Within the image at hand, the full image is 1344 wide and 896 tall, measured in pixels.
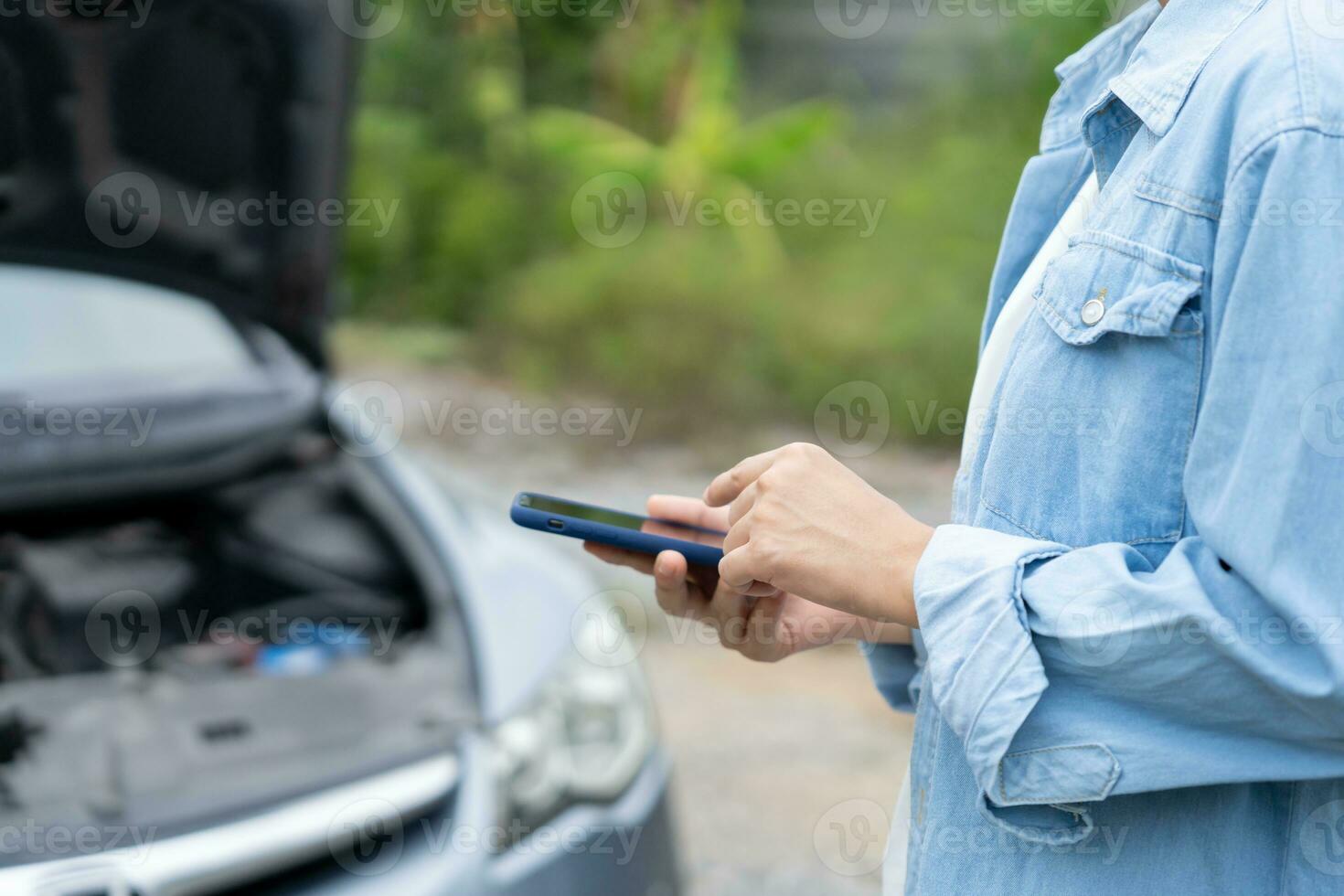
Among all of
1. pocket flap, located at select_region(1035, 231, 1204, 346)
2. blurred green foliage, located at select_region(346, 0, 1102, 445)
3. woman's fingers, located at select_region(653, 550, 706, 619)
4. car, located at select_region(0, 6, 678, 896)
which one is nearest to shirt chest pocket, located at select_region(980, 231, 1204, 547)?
pocket flap, located at select_region(1035, 231, 1204, 346)

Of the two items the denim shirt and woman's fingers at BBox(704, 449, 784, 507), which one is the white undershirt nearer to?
the denim shirt

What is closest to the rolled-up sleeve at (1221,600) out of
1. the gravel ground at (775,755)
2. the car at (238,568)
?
the car at (238,568)

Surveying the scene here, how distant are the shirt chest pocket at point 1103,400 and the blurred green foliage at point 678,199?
5862 millimetres

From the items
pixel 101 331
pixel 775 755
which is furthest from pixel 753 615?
pixel 775 755

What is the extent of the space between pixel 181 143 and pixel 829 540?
1774 millimetres

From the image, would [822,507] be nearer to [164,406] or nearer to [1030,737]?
[1030,737]

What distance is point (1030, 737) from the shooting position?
780 mm

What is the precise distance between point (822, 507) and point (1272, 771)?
351mm

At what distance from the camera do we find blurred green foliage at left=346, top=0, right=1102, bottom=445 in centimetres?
709

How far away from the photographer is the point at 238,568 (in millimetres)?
2455

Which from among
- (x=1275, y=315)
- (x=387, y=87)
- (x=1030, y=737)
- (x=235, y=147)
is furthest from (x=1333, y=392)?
(x=387, y=87)

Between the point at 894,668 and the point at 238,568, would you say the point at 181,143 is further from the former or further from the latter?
the point at 894,668

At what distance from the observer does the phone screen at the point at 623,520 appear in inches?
44.2

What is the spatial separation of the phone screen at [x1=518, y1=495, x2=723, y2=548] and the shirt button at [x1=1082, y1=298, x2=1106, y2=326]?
0.44 m
